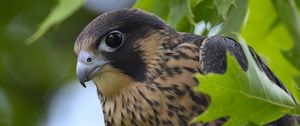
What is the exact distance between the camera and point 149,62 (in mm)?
4852

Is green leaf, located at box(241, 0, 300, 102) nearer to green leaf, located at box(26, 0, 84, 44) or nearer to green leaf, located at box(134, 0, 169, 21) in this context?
green leaf, located at box(134, 0, 169, 21)

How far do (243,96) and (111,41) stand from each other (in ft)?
5.20

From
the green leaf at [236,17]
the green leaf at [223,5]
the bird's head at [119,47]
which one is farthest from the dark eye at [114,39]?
the green leaf at [223,5]

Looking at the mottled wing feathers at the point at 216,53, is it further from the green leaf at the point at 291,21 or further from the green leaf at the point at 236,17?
the green leaf at the point at 291,21

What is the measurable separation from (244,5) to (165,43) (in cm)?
94

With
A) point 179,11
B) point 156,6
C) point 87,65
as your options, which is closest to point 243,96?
point 179,11

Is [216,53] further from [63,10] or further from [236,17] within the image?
[63,10]

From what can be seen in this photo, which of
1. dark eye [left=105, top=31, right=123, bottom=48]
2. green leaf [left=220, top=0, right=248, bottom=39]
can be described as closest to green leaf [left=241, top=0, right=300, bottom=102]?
green leaf [left=220, top=0, right=248, bottom=39]

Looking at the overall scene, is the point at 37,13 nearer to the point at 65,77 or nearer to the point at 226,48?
the point at 65,77

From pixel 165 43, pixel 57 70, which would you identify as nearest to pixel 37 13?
pixel 57 70

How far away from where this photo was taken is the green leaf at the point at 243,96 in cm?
327

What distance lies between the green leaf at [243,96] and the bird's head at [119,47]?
1.33m

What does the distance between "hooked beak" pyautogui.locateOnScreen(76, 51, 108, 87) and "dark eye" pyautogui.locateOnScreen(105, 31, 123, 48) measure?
0.38 feet

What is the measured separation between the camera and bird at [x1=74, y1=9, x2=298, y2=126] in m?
4.56
